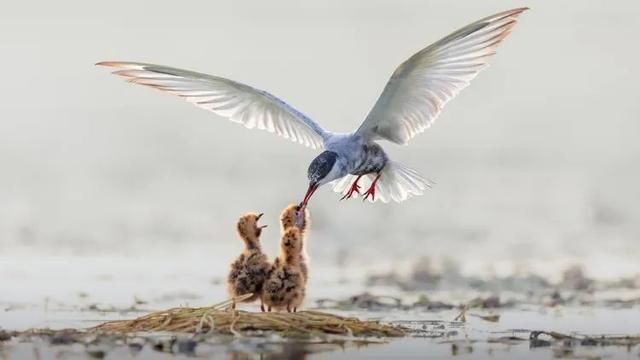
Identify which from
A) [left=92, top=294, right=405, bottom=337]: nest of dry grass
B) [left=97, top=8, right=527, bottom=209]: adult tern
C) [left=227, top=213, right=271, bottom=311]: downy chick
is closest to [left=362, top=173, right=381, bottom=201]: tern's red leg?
[left=97, top=8, right=527, bottom=209]: adult tern

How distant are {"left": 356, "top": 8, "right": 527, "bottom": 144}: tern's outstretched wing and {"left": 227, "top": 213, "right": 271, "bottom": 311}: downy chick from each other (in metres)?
1.28

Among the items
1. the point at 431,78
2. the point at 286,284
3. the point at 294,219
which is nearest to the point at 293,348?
the point at 286,284

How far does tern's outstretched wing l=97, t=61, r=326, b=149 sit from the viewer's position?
11523 millimetres

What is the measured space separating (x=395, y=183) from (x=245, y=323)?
274cm

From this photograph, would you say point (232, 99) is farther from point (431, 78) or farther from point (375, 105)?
point (431, 78)

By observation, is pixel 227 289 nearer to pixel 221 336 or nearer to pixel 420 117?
pixel 221 336

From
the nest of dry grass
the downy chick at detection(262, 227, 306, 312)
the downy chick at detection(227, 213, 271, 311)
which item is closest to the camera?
the nest of dry grass

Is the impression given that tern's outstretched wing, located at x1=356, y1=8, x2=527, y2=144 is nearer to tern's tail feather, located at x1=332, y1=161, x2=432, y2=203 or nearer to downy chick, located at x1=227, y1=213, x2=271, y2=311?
tern's tail feather, located at x1=332, y1=161, x2=432, y2=203

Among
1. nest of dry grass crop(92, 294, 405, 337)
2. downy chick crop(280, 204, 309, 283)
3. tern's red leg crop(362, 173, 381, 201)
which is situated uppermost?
tern's red leg crop(362, 173, 381, 201)

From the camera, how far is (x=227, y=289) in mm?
11312

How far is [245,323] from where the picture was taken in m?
10.2

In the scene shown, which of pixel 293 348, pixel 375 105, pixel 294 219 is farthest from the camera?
pixel 294 219

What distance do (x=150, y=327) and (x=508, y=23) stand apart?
11.8 ft

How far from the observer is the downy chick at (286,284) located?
10984mm
